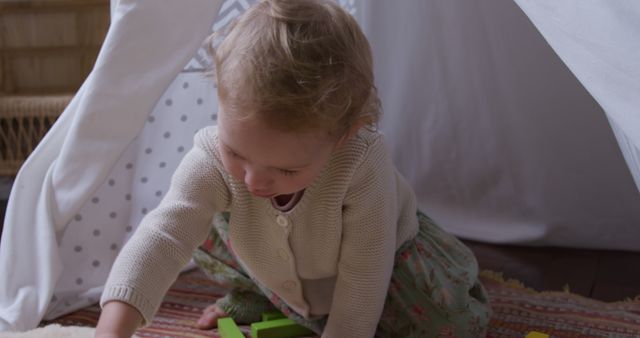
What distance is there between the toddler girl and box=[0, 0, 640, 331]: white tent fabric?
0.68ft

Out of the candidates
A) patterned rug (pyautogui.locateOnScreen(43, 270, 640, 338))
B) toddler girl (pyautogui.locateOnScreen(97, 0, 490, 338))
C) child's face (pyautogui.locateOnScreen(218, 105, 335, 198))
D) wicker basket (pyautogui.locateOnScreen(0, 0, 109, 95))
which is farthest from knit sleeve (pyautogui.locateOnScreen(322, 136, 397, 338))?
wicker basket (pyautogui.locateOnScreen(0, 0, 109, 95))

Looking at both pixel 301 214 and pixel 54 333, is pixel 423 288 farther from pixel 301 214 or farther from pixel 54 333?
pixel 54 333

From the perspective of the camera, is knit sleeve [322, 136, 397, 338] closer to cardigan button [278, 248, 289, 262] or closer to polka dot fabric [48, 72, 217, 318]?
cardigan button [278, 248, 289, 262]

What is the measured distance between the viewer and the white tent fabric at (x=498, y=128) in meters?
1.65

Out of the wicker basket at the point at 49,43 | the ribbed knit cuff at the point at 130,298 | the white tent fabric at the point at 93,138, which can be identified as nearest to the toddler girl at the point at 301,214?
the ribbed knit cuff at the point at 130,298

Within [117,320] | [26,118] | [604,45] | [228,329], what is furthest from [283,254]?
[26,118]

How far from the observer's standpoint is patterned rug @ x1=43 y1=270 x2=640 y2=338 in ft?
4.29

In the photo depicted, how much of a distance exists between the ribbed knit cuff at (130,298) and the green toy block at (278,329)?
0.98 feet

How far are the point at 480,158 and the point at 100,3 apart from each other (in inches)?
45.4

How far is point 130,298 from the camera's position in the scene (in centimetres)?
96

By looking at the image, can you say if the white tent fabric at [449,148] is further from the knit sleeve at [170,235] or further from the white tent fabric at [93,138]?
the knit sleeve at [170,235]

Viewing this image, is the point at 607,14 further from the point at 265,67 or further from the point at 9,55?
the point at 9,55

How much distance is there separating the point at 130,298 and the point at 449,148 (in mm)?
943

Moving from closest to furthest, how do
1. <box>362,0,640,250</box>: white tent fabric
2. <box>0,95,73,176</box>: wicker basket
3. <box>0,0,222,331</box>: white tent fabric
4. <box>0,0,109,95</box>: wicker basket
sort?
<box>0,0,222,331</box>: white tent fabric, <box>362,0,640,250</box>: white tent fabric, <box>0,95,73,176</box>: wicker basket, <box>0,0,109,95</box>: wicker basket
